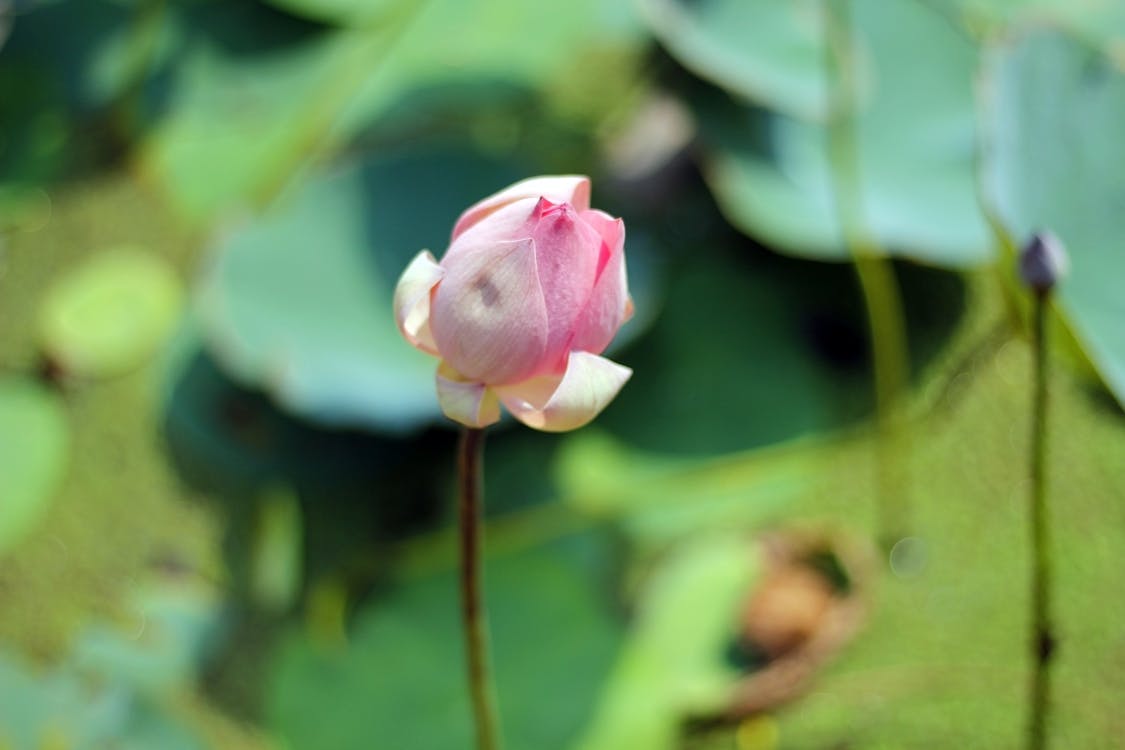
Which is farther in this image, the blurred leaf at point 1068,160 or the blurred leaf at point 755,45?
the blurred leaf at point 755,45

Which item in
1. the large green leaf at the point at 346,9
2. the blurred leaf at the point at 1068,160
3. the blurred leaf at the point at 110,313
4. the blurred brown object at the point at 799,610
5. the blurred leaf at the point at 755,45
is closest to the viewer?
the blurred leaf at the point at 1068,160

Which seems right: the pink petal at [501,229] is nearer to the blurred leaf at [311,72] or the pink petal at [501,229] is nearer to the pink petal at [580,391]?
the pink petal at [580,391]

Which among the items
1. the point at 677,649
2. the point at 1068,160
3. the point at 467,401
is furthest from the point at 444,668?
the point at 1068,160

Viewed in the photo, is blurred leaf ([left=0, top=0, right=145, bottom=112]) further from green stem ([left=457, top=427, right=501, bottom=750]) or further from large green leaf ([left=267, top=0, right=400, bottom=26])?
green stem ([left=457, top=427, right=501, bottom=750])

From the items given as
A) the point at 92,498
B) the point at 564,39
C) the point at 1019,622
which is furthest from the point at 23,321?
the point at 1019,622

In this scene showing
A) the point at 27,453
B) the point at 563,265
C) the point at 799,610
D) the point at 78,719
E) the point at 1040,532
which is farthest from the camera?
the point at 27,453

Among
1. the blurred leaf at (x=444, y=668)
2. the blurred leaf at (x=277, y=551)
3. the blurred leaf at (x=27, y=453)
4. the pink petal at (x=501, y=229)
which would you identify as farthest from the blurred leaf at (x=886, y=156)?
the blurred leaf at (x=27, y=453)

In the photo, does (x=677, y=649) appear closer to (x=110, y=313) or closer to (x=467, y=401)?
(x=467, y=401)
